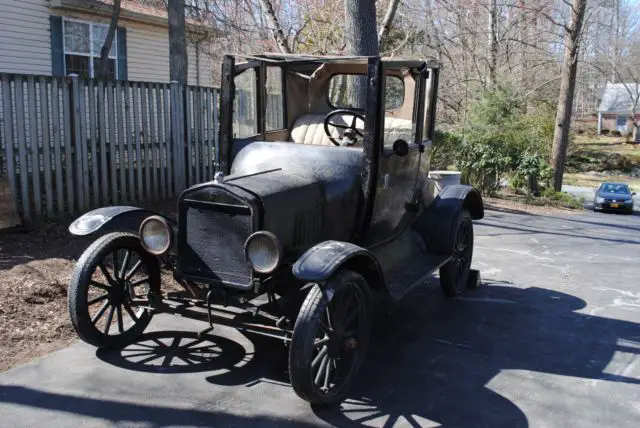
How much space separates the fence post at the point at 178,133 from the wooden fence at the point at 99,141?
0.6 inches

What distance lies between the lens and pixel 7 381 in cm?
387

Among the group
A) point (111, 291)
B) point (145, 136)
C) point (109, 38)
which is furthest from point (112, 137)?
point (109, 38)

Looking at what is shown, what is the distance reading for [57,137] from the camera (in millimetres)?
7512

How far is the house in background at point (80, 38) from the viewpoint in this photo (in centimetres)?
1277

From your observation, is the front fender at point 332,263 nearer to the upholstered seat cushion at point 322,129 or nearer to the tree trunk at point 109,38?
the upholstered seat cushion at point 322,129

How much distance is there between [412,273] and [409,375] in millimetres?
1004

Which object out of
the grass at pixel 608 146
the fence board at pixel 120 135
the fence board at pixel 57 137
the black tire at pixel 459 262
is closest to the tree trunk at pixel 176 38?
the fence board at pixel 120 135

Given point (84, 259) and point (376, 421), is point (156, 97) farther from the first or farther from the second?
point (376, 421)

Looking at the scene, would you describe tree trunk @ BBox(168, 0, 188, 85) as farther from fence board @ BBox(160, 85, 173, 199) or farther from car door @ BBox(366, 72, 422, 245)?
car door @ BBox(366, 72, 422, 245)

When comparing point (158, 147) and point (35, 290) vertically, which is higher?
point (158, 147)

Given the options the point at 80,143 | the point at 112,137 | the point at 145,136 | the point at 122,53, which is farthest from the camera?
the point at 122,53

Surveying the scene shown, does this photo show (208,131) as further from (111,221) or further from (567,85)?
(567,85)

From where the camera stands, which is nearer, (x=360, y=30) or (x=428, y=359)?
(x=428, y=359)

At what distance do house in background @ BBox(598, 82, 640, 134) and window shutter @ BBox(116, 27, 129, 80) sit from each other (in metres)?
49.0
